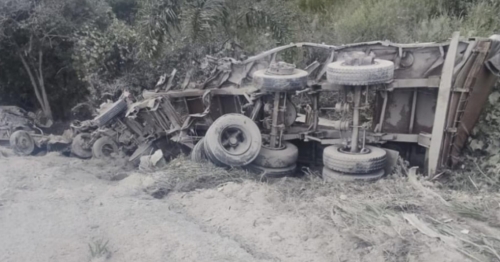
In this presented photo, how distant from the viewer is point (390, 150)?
609 centimetres

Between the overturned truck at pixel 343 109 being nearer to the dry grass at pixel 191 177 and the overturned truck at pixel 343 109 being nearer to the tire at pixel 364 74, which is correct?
the tire at pixel 364 74

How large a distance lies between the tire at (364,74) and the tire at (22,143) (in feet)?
19.7

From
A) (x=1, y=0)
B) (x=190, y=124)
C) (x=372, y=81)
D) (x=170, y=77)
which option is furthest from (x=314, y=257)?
(x=1, y=0)

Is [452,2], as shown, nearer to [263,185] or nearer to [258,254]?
[263,185]

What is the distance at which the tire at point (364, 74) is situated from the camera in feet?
17.9

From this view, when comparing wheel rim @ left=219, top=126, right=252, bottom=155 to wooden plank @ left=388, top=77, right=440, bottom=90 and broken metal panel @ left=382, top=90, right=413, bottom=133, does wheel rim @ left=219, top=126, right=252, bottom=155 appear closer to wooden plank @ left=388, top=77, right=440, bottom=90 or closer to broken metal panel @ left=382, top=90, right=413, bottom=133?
broken metal panel @ left=382, top=90, right=413, bottom=133

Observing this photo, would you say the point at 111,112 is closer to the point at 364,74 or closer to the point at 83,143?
the point at 83,143

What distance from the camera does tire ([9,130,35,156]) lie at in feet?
28.7

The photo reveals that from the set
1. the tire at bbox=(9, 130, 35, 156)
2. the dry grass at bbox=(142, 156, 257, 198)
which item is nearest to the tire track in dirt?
the dry grass at bbox=(142, 156, 257, 198)

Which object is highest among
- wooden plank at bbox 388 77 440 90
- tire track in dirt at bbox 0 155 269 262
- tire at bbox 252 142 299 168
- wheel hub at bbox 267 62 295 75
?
wheel hub at bbox 267 62 295 75

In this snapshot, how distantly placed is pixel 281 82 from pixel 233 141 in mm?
995

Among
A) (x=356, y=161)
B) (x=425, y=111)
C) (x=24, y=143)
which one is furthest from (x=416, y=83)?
(x=24, y=143)

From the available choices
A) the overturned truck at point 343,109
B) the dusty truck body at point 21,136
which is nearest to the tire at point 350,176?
the overturned truck at point 343,109

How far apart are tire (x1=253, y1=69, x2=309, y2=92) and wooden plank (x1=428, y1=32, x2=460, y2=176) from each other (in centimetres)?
165
